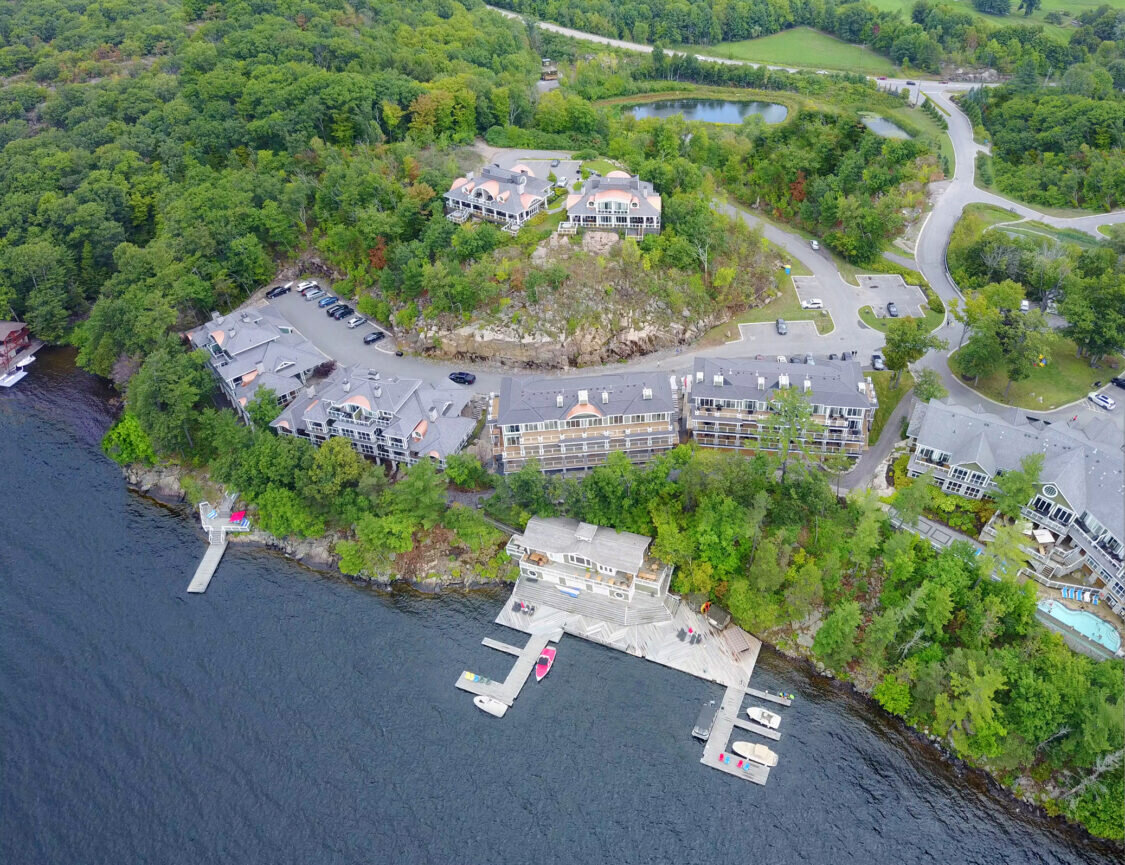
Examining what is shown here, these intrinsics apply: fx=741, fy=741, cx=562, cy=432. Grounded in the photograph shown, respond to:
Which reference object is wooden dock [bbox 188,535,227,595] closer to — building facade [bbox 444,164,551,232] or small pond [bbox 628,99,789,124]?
building facade [bbox 444,164,551,232]

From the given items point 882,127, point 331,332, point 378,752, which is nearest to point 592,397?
point 378,752

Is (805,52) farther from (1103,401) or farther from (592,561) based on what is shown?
(592,561)

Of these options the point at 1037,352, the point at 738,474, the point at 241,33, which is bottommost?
the point at 738,474

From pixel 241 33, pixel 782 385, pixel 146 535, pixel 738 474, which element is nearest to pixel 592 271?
pixel 782 385

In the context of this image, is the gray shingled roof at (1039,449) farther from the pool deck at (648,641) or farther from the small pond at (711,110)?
the small pond at (711,110)

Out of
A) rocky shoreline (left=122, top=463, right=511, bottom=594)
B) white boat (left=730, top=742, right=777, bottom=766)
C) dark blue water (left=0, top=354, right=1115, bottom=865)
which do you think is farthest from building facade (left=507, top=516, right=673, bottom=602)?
white boat (left=730, top=742, right=777, bottom=766)

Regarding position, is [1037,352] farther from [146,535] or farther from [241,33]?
[241,33]

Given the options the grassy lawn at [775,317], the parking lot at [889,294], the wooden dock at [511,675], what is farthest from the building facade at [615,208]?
the wooden dock at [511,675]
